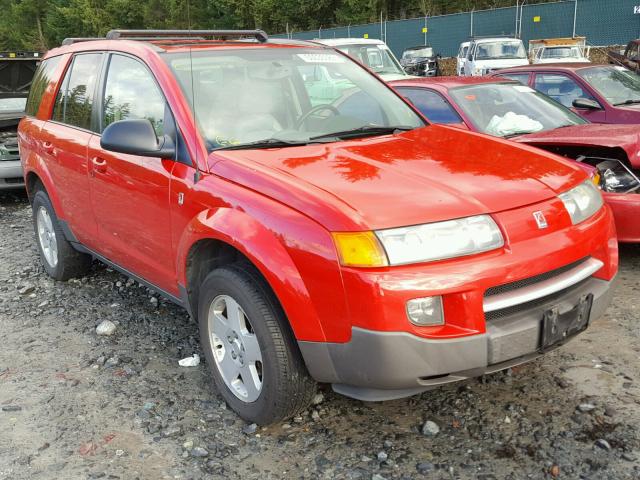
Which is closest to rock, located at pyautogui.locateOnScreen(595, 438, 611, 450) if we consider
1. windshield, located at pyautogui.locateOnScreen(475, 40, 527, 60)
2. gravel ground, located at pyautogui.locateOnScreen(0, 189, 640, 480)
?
gravel ground, located at pyautogui.locateOnScreen(0, 189, 640, 480)

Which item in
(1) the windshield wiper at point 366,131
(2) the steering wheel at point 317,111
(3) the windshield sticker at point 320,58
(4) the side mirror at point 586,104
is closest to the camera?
(1) the windshield wiper at point 366,131

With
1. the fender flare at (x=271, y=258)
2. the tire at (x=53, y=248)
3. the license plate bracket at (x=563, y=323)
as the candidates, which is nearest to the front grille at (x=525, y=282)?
the license plate bracket at (x=563, y=323)

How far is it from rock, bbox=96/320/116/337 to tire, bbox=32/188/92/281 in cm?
92

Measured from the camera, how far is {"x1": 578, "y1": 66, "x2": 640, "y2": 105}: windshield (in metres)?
7.41

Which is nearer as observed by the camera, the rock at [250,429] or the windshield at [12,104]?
the rock at [250,429]

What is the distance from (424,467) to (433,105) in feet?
14.0

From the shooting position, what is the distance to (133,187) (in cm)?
357

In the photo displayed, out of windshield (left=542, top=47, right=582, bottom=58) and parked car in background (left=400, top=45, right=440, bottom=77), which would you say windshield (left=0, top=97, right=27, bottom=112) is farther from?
parked car in background (left=400, top=45, right=440, bottom=77)

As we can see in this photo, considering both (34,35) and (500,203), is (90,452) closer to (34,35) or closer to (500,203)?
(500,203)

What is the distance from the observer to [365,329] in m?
2.40

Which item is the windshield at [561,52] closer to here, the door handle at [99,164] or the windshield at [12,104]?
the windshield at [12,104]

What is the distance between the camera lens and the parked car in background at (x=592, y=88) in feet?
23.3

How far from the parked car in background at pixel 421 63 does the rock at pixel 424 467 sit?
25.2 meters

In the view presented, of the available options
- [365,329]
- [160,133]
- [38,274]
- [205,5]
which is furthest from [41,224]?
[205,5]
